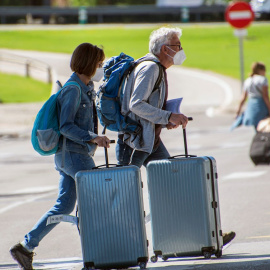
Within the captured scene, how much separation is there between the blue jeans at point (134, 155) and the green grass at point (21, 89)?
76.3 ft

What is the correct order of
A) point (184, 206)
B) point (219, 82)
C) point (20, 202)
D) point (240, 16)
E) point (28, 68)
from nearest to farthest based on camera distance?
point (184, 206) → point (20, 202) → point (240, 16) → point (219, 82) → point (28, 68)

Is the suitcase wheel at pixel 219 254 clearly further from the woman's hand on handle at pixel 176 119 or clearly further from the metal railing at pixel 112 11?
the metal railing at pixel 112 11

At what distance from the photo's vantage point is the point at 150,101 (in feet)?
20.4

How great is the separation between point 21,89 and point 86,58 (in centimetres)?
2771

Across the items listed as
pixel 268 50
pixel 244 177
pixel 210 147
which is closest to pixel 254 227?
pixel 244 177

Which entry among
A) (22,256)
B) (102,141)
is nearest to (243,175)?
(22,256)

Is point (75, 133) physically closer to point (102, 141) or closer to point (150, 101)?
point (102, 141)

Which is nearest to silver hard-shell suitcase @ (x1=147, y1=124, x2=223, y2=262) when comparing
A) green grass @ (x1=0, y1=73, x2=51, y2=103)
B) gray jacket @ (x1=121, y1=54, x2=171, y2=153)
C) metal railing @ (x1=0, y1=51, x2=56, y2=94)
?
gray jacket @ (x1=121, y1=54, x2=171, y2=153)

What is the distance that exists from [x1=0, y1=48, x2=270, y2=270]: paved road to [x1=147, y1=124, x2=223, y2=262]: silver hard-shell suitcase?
0.16m

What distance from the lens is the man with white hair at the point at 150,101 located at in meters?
6.09

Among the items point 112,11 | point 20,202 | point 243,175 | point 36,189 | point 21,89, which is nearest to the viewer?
point 20,202

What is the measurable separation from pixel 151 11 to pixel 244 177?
174 ft

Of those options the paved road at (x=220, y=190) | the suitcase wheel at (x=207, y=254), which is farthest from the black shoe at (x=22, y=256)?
the suitcase wheel at (x=207, y=254)

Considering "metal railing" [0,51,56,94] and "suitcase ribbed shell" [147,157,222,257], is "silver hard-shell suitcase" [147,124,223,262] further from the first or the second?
"metal railing" [0,51,56,94]
